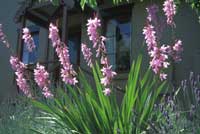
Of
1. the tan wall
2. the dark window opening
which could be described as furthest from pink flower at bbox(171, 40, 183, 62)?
the dark window opening

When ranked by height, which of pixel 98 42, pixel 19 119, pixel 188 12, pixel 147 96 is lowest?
pixel 19 119

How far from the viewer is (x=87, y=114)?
13.0 ft

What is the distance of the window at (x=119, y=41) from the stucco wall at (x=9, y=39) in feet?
14.3

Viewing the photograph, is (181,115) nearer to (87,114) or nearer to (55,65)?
(87,114)

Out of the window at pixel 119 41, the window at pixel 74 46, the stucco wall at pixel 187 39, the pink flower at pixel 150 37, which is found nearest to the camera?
the pink flower at pixel 150 37

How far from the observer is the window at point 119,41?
13568mm

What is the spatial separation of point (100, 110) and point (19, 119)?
2081mm

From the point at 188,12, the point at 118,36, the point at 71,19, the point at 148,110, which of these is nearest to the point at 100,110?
the point at 148,110

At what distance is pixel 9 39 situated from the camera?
1730cm

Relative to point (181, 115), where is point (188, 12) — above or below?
above

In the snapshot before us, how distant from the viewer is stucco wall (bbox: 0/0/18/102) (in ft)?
54.5

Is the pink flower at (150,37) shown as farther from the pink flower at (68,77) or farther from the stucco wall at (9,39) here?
the stucco wall at (9,39)

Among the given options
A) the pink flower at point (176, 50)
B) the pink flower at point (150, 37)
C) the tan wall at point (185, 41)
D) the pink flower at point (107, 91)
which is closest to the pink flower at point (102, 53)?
the pink flower at point (107, 91)

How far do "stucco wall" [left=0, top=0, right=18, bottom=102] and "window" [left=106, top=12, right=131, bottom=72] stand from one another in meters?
4.37
